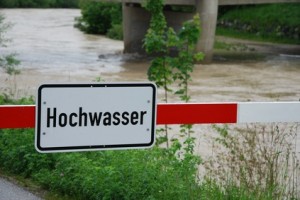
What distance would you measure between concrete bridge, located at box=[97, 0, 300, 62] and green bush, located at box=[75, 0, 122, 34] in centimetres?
1200

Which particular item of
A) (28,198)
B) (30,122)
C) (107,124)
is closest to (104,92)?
(107,124)

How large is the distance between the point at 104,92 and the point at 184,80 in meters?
4.41

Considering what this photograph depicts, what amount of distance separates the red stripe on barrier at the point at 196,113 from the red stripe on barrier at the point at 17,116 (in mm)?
793

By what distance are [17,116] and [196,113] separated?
115 cm

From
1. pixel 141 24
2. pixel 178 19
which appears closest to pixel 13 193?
pixel 178 19

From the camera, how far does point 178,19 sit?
32.3m

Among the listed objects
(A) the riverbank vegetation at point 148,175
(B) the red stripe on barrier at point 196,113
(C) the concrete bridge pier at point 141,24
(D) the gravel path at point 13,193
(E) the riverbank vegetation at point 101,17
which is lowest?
(E) the riverbank vegetation at point 101,17

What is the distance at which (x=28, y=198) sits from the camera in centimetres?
634

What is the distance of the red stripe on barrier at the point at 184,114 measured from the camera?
4391 millimetres

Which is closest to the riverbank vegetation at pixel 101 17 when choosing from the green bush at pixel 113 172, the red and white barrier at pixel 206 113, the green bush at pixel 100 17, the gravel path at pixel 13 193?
the green bush at pixel 100 17

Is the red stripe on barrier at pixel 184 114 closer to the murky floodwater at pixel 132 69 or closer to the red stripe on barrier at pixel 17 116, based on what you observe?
the red stripe on barrier at pixel 17 116

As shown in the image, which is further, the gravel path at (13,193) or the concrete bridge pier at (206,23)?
the concrete bridge pier at (206,23)

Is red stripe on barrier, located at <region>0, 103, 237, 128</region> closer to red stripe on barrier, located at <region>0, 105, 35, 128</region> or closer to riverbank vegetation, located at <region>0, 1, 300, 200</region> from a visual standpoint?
red stripe on barrier, located at <region>0, 105, 35, 128</region>

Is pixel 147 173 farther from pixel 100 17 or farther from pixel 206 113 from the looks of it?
pixel 100 17
